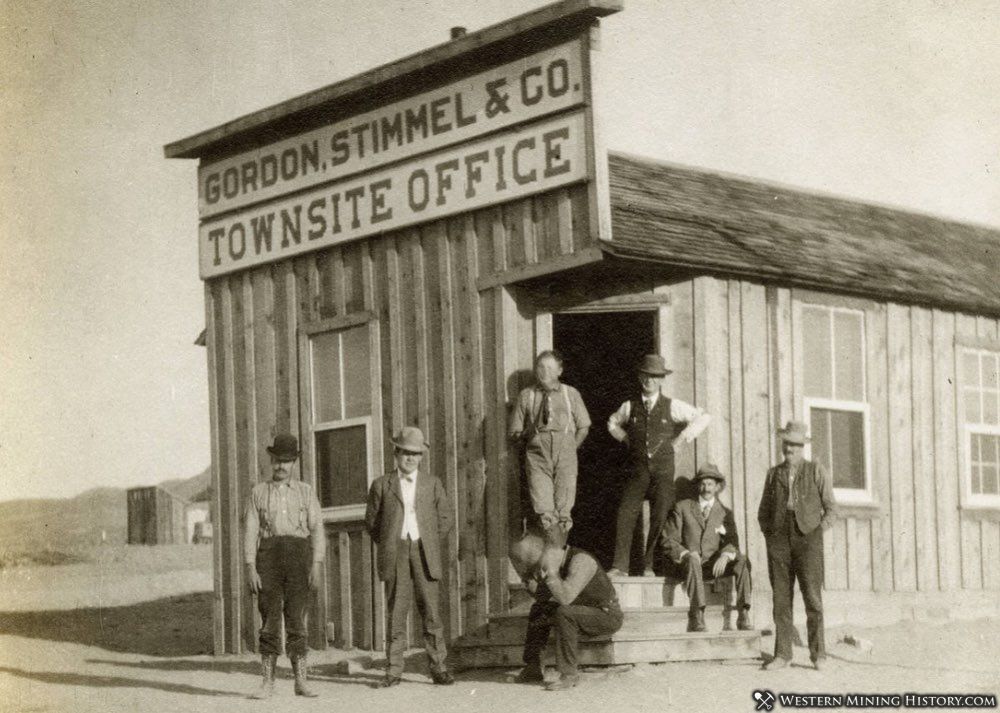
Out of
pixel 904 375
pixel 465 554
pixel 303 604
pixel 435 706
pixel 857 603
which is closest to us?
pixel 435 706

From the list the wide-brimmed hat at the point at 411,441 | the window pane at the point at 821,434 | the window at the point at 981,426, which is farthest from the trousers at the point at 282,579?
the window at the point at 981,426

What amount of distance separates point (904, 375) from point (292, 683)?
7.50 meters

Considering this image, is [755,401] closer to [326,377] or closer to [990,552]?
[990,552]

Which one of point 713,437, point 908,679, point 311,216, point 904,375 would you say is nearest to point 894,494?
point 904,375

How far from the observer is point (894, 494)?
17203 millimetres

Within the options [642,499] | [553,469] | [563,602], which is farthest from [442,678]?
[642,499]

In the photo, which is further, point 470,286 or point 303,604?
point 470,286

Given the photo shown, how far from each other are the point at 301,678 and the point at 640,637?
107 inches

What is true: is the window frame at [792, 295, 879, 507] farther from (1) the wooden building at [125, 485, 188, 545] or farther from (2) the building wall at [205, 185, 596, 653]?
(1) the wooden building at [125, 485, 188, 545]

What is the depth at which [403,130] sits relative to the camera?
1605cm

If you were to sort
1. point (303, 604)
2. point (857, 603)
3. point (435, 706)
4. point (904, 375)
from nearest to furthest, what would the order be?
point (435, 706) → point (303, 604) → point (857, 603) → point (904, 375)

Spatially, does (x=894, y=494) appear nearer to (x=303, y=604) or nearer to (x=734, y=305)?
(x=734, y=305)

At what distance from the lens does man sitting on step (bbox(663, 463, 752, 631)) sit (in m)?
14.5

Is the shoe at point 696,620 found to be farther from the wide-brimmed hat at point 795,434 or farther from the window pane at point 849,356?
the window pane at point 849,356
